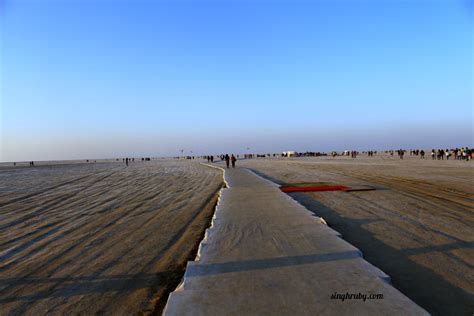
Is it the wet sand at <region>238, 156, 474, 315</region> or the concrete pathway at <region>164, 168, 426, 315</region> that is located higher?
the concrete pathway at <region>164, 168, 426, 315</region>

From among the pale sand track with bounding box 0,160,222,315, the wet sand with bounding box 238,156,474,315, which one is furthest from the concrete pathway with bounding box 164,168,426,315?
the pale sand track with bounding box 0,160,222,315

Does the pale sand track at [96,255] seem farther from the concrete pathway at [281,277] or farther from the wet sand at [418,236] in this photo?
the wet sand at [418,236]

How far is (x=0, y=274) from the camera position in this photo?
5.12 m

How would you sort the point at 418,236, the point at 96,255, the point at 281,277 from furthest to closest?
the point at 418,236 → the point at 96,255 → the point at 281,277

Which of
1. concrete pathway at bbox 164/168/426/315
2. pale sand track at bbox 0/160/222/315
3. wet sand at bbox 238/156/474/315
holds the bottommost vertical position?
pale sand track at bbox 0/160/222/315

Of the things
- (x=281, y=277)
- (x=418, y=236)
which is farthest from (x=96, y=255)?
(x=418, y=236)

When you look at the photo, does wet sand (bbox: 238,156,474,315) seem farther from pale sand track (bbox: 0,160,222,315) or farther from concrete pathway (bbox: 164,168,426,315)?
pale sand track (bbox: 0,160,222,315)

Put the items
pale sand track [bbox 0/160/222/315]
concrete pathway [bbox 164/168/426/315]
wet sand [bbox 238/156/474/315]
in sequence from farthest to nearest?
pale sand track [bbox 0/160/222/315] < wet sand [bbox 238/156/474/315] < concrete pathway [bbox 164/168/426/315]

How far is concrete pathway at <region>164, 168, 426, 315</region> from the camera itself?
311 centimetres

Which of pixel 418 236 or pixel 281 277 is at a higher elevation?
pixel 281 277

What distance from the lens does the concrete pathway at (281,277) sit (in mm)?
3109

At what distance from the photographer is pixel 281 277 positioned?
389 cm

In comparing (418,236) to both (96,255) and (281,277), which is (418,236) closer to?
(281,277)

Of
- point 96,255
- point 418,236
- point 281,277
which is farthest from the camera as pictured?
point 418,236
